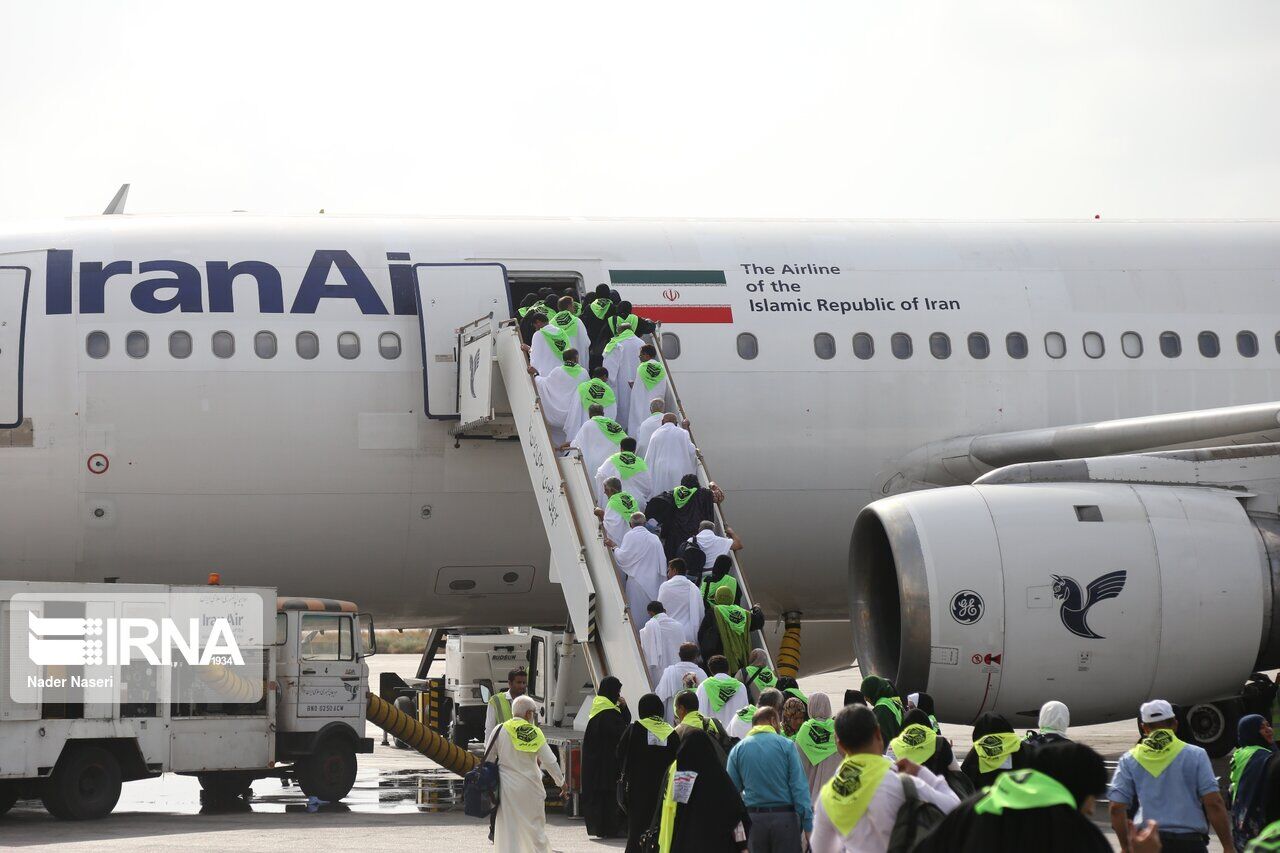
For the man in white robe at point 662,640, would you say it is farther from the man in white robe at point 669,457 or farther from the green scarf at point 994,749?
the green scarf at point 994,749

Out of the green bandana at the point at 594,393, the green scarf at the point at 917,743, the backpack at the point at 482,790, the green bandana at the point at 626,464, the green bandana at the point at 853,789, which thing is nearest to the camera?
the green bandana at the point at 853,789

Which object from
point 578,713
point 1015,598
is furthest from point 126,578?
point 1015,598

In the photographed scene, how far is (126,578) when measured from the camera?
551 inches

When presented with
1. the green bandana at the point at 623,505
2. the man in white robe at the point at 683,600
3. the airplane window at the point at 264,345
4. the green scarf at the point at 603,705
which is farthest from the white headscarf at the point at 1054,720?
the airplane window at the point at 264,345

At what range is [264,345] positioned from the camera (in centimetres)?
1401

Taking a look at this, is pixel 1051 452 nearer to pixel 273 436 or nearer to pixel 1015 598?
pixel 1015 598

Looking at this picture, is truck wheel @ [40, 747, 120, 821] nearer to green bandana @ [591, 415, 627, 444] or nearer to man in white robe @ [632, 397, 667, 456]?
green bandana @ [591, 415, 627, 444]

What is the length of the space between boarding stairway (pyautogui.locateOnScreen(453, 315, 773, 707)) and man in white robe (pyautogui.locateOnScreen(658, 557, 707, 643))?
14.8 inches

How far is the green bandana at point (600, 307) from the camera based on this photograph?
14.0 metres

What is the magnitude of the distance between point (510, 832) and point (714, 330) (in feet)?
21.4

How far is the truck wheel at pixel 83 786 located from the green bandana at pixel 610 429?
474cm

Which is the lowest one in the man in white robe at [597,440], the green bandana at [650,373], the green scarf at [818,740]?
the green scarf at [818,740]

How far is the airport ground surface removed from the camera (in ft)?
37.0

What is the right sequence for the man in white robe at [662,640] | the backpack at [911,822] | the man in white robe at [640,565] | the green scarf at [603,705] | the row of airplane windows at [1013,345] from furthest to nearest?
the row of airplane windows at [1013,345], the man in white robe at [640,565], the man in white robe at [662,640], the green scarf at [603,705], the backpack at [911,822]
